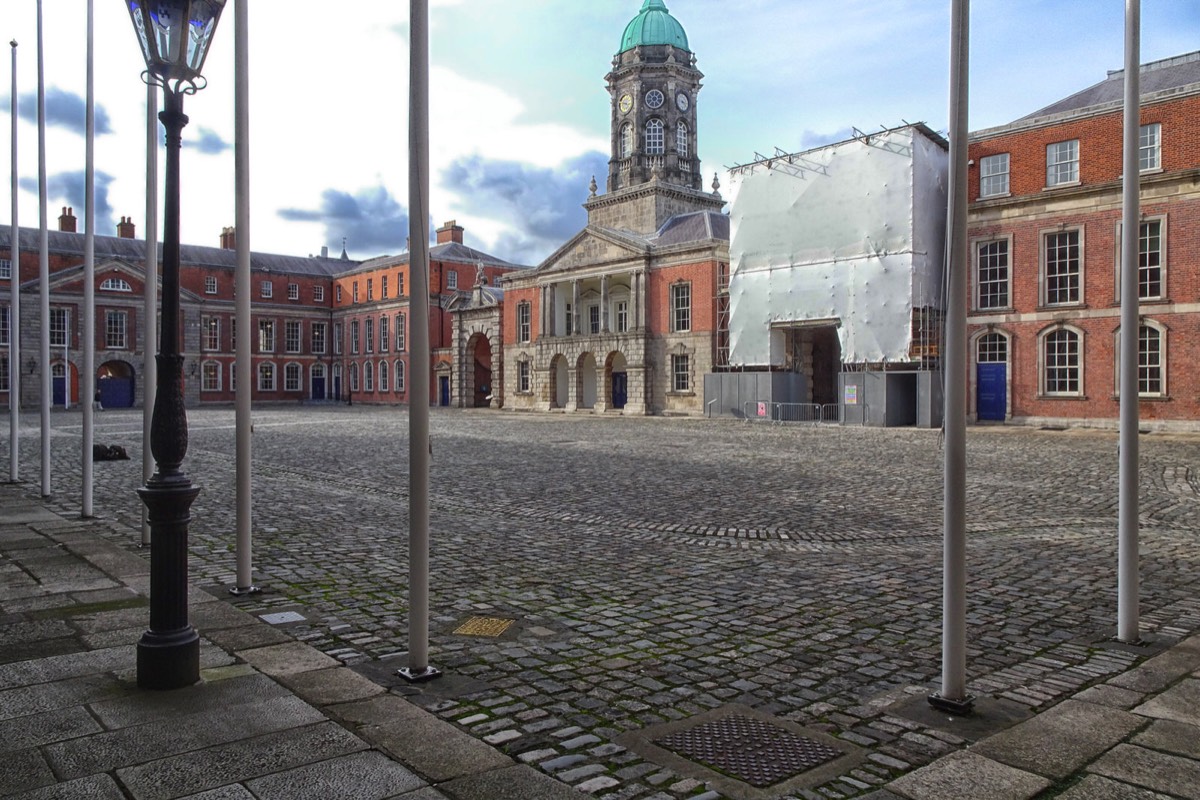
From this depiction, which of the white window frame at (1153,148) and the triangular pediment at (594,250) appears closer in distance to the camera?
the white window frame at (1153,148)

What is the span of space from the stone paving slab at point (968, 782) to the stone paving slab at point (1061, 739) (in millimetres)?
87

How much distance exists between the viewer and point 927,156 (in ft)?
111

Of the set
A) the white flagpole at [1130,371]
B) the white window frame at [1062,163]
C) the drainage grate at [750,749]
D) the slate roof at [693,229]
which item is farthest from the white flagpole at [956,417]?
the slate roof at [693,229]

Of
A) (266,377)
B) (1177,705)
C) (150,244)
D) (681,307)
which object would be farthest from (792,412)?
(266,377)

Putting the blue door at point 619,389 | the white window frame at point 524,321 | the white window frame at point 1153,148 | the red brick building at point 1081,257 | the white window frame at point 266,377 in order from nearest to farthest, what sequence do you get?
the red brick building at point 1081,257, the white window frame at point 1153,148, the blue door at point 619,389, the white window frame at point 524,321, the white window frame at point 266,377

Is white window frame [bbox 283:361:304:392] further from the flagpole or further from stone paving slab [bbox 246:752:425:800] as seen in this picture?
stone paving slab [bbox 246:752:425:800]

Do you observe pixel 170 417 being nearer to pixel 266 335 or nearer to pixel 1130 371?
pixel 1130 371

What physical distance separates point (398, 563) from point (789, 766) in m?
4.85

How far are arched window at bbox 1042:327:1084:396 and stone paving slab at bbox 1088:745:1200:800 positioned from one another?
30.0 m

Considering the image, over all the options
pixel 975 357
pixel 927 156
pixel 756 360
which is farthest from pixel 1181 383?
pixel 756 360

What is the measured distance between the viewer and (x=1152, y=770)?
11.3ft

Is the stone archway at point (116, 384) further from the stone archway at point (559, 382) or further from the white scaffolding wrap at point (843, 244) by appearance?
the white scaffolding wrap at point (843, 244)

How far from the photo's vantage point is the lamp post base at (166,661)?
4.30 m

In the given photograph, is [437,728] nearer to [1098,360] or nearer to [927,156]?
[1098,360]
